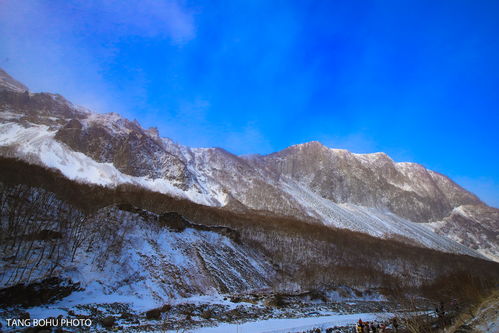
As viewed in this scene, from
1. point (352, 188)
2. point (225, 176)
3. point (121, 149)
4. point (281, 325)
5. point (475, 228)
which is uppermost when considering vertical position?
point (352, 188)

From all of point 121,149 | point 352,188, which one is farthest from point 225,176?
point 352,188

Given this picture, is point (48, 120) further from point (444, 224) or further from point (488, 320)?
point (444, 224)

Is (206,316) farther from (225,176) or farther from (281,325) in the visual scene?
(225,176)

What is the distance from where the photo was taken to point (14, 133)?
11038cm

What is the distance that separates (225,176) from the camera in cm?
14750

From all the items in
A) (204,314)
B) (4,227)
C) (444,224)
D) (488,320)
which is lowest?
(204,314)

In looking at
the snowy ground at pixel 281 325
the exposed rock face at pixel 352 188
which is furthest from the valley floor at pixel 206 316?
the exposed rock face at pixel 352 188

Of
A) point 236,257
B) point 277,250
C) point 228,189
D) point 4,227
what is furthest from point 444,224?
point 4,227

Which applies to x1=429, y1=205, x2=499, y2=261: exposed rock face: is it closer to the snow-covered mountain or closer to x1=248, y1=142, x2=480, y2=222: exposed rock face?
the snow-covered mountain

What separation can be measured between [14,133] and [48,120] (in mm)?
18198

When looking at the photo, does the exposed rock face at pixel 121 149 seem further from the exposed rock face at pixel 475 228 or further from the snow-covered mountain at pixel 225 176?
the exposed rock face at pixel 475 228

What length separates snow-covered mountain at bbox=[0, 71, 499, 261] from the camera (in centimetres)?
11062

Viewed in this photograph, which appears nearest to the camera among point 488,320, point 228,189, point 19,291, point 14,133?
point 488,320

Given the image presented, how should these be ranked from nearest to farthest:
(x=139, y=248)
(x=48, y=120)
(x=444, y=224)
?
(x=139, y=248)
(x=48, y=120)
(x=444, y=224)
